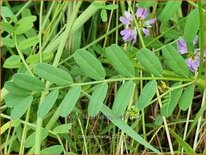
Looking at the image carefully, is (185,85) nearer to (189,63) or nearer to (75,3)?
(189,63)

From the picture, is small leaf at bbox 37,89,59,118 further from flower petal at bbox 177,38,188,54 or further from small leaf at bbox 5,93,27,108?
flower petal at bbox 177,38,188,54

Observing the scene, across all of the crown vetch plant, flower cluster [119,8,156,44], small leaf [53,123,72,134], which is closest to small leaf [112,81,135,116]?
the crown vetch plant

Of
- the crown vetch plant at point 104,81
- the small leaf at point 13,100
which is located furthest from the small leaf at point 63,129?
the small leaf at point 13,100

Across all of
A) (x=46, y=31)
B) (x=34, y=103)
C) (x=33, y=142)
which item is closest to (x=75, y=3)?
(x=46, y=31)

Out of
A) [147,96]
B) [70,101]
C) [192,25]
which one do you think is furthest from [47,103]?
[192,25]

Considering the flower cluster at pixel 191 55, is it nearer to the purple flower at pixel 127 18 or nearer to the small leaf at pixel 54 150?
the purple flower at pixel 127 18

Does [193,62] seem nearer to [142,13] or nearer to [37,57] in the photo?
[142,13]

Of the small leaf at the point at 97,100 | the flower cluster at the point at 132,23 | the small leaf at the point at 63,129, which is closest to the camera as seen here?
the small leaf at the point at 97,100
